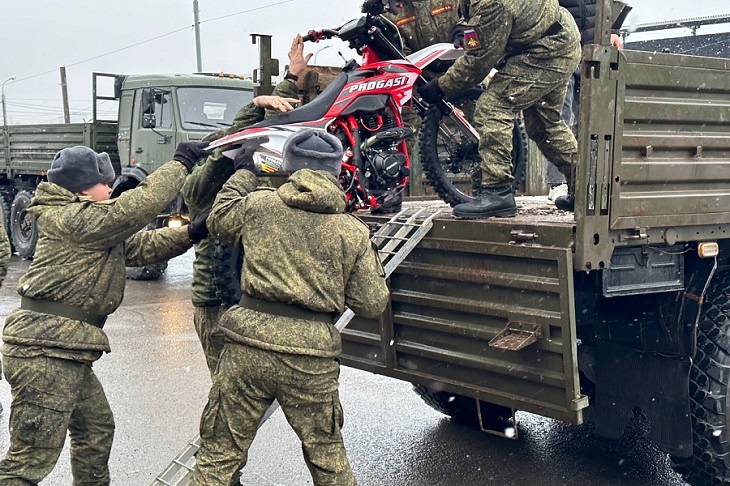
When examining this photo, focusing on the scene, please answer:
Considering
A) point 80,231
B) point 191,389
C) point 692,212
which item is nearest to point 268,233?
point 80,231

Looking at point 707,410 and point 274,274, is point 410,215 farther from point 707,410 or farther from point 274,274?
point 707,410

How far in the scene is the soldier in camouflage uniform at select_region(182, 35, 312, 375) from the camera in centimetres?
448

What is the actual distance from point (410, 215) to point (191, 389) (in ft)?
Result: 8.48

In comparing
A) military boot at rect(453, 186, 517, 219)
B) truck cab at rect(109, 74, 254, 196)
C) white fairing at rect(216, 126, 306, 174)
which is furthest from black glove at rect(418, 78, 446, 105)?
truck cab at rect(109, 74, 254, 196)

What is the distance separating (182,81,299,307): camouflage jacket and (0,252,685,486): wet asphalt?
3.19 ft

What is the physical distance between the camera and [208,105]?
11406mm

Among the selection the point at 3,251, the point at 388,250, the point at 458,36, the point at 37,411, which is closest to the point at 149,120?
the point at 3,251

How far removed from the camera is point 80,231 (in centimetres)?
362

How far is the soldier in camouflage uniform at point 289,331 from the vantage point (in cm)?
325

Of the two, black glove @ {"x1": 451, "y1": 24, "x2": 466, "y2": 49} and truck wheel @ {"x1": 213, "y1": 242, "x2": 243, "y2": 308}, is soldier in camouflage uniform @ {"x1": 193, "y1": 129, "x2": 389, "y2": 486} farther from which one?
black glove @ {"x1": 451, "y1": 24, "x2": 466, "y2": 49}

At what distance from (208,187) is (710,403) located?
268cm

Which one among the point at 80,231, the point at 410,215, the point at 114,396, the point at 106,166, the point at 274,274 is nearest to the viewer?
the point at 274,274

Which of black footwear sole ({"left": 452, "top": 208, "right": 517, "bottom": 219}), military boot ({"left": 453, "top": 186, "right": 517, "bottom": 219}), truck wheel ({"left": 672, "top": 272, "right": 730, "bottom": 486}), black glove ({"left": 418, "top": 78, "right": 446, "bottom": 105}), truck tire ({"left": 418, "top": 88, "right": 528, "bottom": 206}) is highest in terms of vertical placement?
black glove ({"left": 418, "top": 78, "right": 446, "bottom": 105})

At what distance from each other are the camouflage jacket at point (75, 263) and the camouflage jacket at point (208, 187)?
2.20 feet
